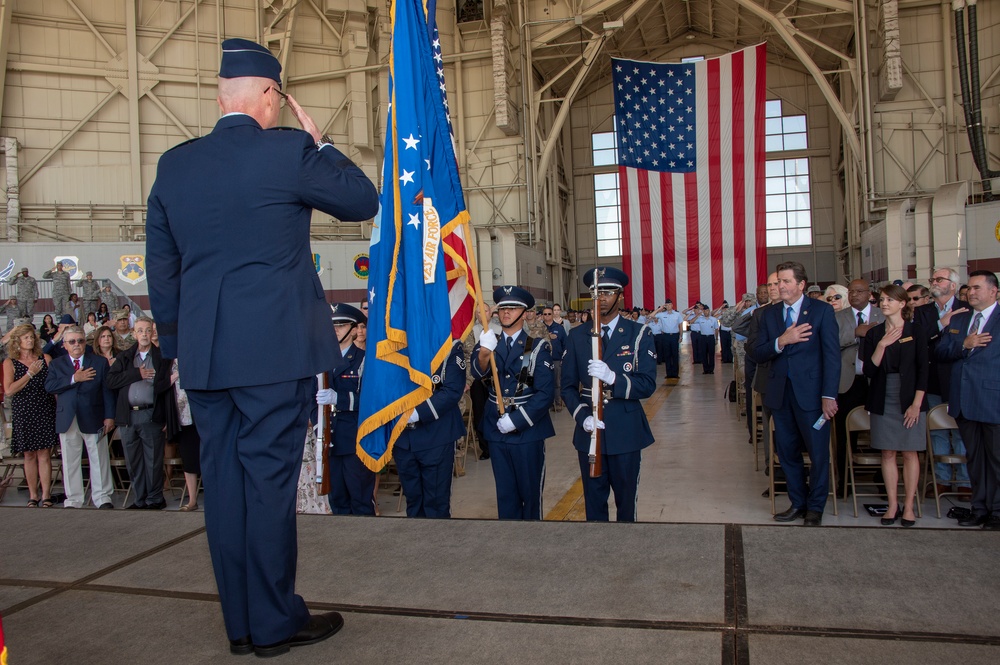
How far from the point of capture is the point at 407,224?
4.05 m

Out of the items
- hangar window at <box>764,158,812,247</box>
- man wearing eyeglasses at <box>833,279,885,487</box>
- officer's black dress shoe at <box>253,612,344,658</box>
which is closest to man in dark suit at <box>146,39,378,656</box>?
officer's black dress shoe at <box>253,612,344,658</box>

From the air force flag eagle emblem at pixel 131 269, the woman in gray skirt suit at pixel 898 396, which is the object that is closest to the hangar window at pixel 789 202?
the air force flag eagle emblem at pixel 131 269

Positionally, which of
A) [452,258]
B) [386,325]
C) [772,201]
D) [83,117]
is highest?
[83,117]

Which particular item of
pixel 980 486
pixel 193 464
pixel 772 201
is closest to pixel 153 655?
pixel 193 464

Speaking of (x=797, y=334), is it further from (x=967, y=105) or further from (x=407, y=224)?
(x=967, y=105)

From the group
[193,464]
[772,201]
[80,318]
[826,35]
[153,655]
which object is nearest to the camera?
[153,655]

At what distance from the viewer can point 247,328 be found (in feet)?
6.43

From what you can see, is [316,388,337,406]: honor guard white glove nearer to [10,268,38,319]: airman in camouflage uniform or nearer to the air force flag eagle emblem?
[10,268,38,319]: airman in camouflage uniform

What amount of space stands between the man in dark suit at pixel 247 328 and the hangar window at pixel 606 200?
28991 millimetres

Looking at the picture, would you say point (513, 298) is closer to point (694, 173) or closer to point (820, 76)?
point (694, 173)

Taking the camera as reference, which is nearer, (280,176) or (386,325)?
(280,176)

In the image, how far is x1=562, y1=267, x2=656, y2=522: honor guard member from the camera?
14.8 feet

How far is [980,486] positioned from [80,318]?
1721 cm

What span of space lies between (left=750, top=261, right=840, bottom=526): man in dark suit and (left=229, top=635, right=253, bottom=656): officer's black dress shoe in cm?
426
